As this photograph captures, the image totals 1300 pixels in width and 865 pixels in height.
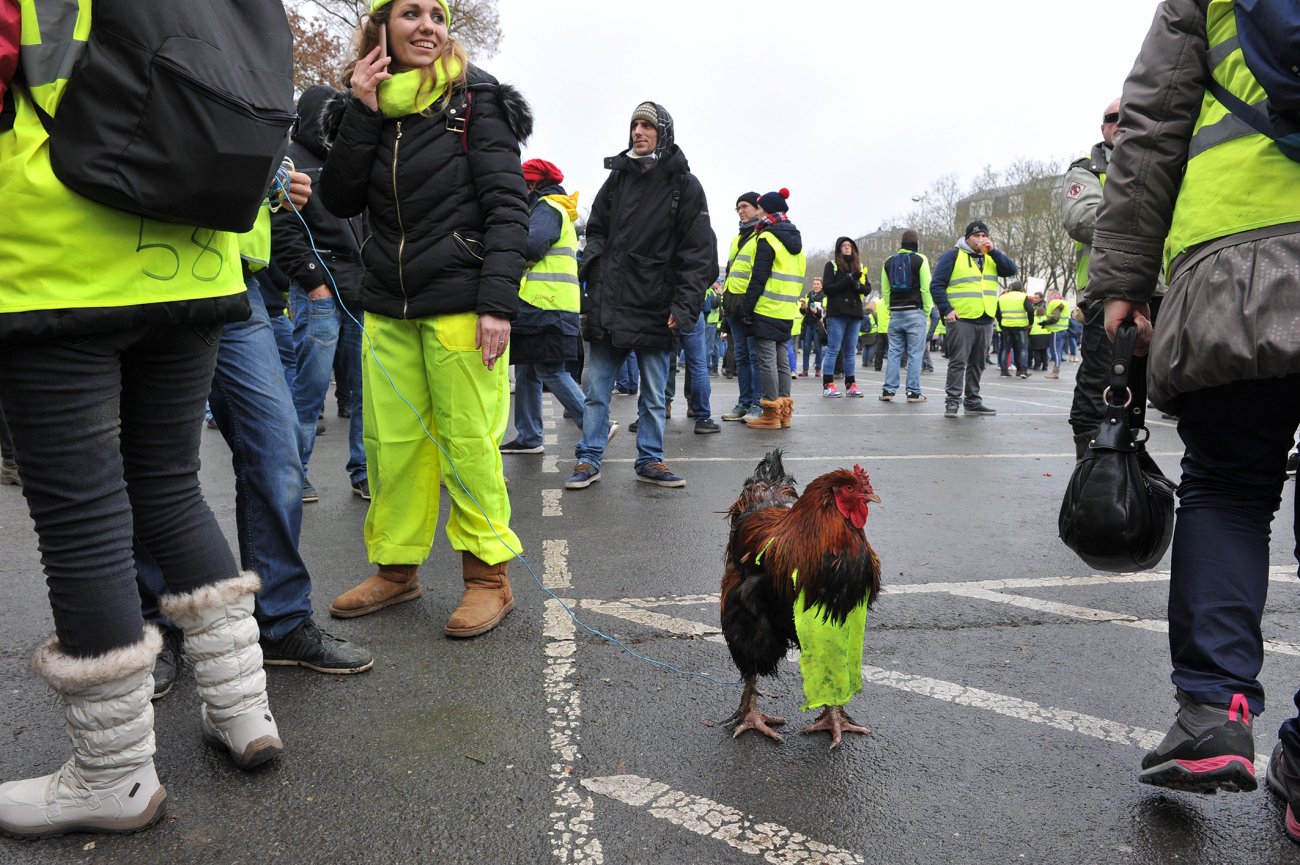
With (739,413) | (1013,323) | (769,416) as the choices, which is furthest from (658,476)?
(1013,323)

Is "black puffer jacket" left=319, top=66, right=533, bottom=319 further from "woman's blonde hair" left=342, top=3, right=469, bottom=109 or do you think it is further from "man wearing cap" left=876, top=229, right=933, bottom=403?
"man wearing cap" left=876, top=229, right=933, bottom=403

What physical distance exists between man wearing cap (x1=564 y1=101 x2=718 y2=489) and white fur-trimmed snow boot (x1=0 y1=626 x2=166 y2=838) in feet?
13.1

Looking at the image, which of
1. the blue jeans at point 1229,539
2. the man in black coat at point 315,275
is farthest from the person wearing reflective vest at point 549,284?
the blue jeans at point 1229,539

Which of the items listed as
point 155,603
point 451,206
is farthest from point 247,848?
point 451,206

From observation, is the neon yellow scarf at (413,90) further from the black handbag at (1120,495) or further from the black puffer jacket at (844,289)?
the black puffer jacket at (844,289)

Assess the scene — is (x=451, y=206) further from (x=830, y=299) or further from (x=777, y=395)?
(x=830, y=299)

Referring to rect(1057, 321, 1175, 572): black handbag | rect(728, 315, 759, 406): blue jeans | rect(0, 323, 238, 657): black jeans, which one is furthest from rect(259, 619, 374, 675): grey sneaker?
rect(728, 315, 759, 406): blue jeans

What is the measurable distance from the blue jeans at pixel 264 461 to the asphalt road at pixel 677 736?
27cm

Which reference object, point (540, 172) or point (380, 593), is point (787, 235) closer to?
point (540, 172)

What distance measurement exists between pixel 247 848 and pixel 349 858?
0.24m

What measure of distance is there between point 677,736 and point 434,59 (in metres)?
2.43

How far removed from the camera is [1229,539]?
2.04m

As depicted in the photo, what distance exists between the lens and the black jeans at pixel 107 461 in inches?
72.5

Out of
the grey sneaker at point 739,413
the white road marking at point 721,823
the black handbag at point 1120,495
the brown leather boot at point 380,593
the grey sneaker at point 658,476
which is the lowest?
the white road marking at point 721,823
